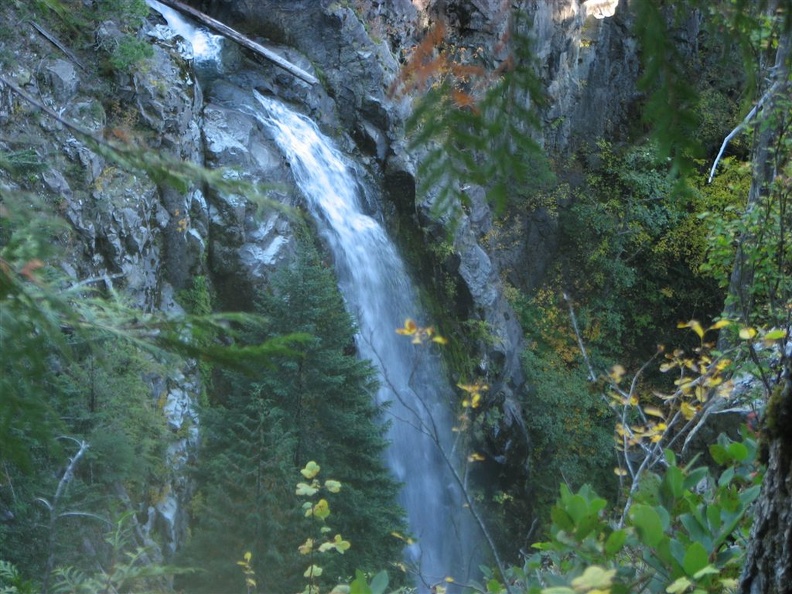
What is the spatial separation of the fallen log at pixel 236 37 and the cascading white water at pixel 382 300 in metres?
0.56

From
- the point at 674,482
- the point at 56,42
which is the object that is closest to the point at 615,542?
the point at 674,482

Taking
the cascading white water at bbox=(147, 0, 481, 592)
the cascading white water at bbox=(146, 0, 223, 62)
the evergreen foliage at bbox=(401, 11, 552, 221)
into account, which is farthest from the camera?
the cascading white water at bbox=(146, 0, 223, 62)

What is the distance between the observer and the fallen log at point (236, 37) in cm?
1080

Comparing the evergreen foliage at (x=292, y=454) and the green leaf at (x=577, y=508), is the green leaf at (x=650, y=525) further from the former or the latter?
the evergreen foliage at (x=292, y=454)

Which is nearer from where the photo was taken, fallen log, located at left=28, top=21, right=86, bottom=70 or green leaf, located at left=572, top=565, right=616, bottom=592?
green leaf, located at left=572, top=565, right=616, bottom=592

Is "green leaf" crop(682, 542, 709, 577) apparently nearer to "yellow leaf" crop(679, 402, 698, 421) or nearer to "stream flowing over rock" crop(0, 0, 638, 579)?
"stream flowing over rock" crop(0, 0, 638, 579)

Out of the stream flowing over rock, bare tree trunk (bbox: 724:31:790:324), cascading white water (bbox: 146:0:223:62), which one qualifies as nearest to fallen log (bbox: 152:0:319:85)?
cascading white water (bbox: 146:0:223:62)

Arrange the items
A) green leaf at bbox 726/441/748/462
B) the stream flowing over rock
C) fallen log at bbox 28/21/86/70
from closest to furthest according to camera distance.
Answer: green leaf at bbox 726/441/748/462 → the stream flowing over rock → fallen log at bbox 28/21/86/70

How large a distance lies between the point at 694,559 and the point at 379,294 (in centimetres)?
888

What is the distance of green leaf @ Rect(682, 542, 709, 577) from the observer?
5.68 feet

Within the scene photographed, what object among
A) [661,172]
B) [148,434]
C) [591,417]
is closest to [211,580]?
[148,434]

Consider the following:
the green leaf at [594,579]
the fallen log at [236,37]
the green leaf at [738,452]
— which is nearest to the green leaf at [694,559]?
the green leaf at [594,579]

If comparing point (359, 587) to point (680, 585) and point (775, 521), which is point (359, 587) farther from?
point (775, 521)

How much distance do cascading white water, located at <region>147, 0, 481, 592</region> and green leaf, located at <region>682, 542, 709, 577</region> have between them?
8053 millimetres
